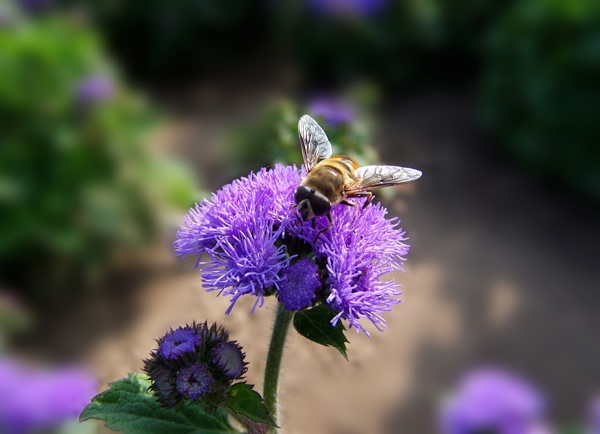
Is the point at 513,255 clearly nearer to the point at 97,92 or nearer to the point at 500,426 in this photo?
the point at 500,426

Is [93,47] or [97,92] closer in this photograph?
[97,92]

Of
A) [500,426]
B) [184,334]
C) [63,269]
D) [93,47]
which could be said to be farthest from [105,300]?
[184,334]

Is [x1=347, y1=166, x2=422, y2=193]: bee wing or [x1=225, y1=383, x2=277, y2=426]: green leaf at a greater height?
[x1=347, y1=166, x2=422, y2=193]: bee wing

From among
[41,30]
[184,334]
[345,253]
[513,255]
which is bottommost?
[184,334]

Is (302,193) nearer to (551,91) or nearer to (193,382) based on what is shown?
(193,382)

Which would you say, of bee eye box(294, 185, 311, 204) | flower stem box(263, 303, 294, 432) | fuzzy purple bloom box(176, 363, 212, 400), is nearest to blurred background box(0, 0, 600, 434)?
flower stem box(263, 303, 294, 432)

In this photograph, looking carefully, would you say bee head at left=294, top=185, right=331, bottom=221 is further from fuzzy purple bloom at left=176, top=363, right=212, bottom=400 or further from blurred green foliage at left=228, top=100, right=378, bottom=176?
blurred green foliage at left=228, top=100, right=378, bottom=176

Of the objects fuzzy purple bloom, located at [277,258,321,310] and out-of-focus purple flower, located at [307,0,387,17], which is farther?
out-of-focus purple flower, located at [307,0,387,17]
